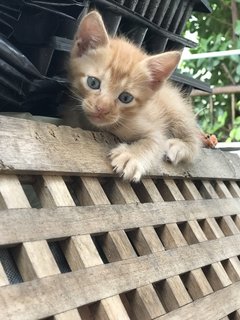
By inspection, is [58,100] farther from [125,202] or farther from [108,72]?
[125,202]

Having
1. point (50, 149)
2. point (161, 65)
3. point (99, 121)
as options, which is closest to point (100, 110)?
point (99, 121)

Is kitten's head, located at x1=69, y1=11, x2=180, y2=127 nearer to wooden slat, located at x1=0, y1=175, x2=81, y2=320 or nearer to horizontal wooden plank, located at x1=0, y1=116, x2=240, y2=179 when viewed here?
horizontal wooden plank, located at x1=0, y1=116, x2=240, y2=179

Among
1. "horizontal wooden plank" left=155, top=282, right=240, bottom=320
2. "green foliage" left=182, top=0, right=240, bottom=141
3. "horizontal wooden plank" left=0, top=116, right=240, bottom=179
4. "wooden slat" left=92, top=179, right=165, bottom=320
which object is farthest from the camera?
"green foliage" left=182, top=0, right=240, bottom=141

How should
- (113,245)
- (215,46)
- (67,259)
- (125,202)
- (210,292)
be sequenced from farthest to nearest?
(215,46)
(210,292)
(125,202)
(113,245)
(67,259)

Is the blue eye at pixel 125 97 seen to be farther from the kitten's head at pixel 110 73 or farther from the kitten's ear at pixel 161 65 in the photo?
the kitten's ear at pixel 161 65

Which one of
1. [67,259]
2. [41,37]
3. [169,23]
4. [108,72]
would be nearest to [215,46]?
[169,23]

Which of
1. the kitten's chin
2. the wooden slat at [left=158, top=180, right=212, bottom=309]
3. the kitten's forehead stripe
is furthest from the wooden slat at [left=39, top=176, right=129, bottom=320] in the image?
the kitten's forehead stripe
